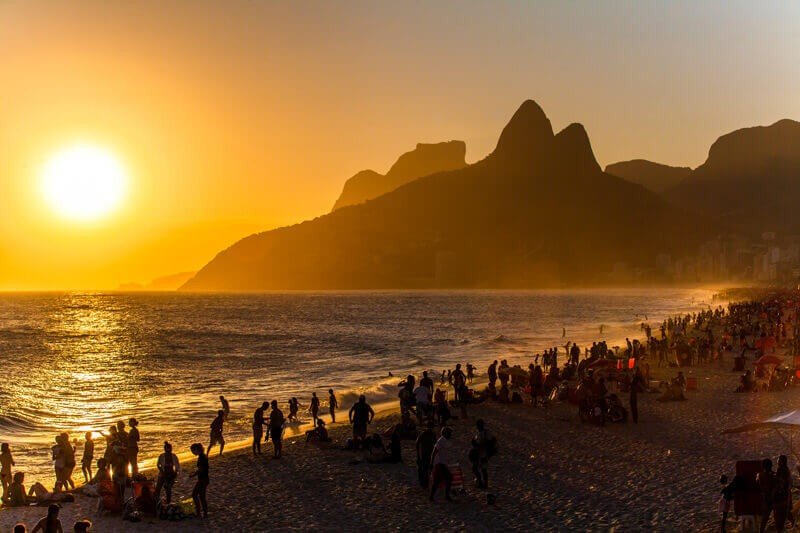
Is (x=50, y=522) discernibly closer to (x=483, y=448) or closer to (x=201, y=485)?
(x=201, y=485)

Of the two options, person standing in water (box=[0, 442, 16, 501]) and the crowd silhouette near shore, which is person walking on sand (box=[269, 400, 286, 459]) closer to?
the crowd silhouette near shore

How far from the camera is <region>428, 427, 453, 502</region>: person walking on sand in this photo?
13.2 meters

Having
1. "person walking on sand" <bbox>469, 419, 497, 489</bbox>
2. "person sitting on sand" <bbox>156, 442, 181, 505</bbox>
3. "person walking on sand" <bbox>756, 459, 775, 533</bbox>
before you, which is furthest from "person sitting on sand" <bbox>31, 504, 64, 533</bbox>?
"person walking on sand" <bbox>756, 459, 775, 533</bbox>

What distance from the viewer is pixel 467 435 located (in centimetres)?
1939

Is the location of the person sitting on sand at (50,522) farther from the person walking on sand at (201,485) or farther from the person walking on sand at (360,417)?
the person walking on sand at (360,417)

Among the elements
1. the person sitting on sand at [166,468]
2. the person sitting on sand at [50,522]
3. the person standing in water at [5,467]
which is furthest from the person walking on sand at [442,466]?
the person standing in water at [5,467]

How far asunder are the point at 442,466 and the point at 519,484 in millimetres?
2337

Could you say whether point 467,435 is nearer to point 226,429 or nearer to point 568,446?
point 568,446

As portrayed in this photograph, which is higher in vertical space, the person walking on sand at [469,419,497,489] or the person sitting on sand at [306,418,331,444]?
the person walking on sand at [469,419,497,489]

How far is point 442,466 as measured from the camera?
44.0 feet

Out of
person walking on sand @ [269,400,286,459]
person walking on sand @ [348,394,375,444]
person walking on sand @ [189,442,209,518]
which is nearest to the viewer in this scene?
person walking on sand @ [189,442,209,518]

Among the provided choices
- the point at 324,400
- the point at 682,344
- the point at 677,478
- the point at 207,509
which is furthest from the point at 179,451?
the point at 682,344

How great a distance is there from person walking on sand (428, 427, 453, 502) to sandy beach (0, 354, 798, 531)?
1.12ft

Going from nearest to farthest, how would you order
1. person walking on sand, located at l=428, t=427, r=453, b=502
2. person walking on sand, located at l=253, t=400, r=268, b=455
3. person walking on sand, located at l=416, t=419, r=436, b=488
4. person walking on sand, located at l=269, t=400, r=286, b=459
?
person walking on sand, located at l=428, t=427, r=453, b=502, person walking on sand, located at l=416, t=419, r=436, b=488, person walking on sand, located at l=269, t=400, r=286, b=459, person walking on sand, located at l=253, t=400, r=268, b=455
